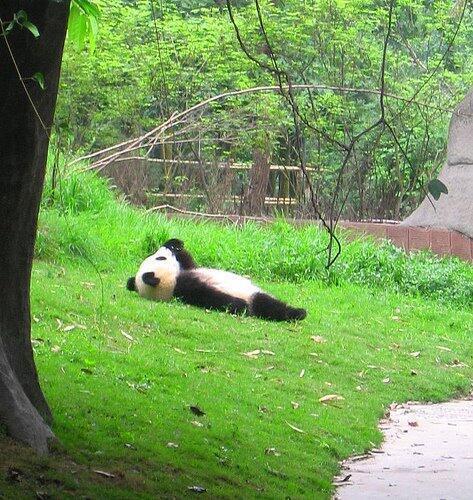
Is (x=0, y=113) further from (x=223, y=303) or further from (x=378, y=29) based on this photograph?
(x=378, y=29)

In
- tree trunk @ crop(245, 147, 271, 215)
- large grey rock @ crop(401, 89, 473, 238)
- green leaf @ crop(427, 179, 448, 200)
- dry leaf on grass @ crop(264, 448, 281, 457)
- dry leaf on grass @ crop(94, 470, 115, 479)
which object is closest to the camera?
green leaf @ crop(427, 179, 448, 200)

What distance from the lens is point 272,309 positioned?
12.1 m

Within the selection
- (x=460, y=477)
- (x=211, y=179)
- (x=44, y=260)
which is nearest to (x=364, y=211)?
(x=211, y=179)

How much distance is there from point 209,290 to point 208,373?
3.22 meters

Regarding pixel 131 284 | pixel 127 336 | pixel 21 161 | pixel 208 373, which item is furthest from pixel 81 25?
pixel 131 284

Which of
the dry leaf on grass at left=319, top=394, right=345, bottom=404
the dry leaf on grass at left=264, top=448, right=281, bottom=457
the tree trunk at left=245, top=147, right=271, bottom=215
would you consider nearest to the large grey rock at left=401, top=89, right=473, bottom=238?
the tree trunk at left=245, top=147, right=271, bottom=215

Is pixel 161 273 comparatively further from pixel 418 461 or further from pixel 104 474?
pixel 104 474

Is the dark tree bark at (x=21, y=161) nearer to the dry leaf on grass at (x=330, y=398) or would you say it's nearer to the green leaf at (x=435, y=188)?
the green leaf at (x=435, y=188)

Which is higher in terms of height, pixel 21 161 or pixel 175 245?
pixel 21 161

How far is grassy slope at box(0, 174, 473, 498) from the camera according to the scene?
6102mm

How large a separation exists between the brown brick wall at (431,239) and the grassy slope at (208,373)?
8.75 ft

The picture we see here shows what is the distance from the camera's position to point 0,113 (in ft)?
18.5

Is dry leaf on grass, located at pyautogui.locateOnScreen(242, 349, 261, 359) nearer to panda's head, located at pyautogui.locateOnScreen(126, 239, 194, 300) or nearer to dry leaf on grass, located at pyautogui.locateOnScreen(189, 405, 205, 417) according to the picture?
panda's head, located at pyautogui.locateOnScreen(126, 239, 194, 300)

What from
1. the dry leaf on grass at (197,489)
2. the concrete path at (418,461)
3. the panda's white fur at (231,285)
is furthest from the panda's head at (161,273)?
the dry leaf on grass at (197,489)
